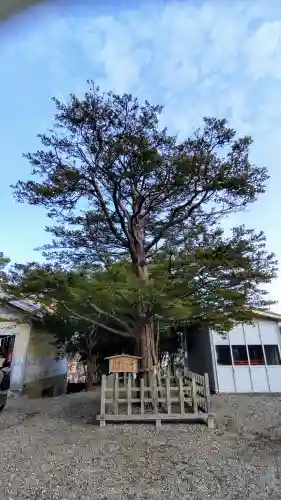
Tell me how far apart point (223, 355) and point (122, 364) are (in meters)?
6.52

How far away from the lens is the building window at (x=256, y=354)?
39.3ft

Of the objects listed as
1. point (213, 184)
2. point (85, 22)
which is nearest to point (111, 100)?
point (213, 184)

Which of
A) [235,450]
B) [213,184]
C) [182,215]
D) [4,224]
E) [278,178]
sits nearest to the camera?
[235,450]

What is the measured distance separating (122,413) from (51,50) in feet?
23.1

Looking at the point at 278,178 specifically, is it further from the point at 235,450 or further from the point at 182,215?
the point at 235,450

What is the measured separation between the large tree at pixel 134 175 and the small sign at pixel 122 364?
70 cm

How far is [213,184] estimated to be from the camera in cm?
781

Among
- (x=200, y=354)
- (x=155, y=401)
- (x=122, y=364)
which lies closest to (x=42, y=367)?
(x=200, y=354)

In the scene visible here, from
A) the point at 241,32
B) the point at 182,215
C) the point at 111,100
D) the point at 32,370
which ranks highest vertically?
the point at 111,100

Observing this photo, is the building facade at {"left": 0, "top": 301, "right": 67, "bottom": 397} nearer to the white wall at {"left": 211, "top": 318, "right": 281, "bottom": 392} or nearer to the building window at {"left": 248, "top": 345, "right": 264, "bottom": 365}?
the white wall at {"left": 211, "top": 318, "right": 281, "bottom": 392}

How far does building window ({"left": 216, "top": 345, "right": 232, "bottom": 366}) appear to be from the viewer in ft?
39.6

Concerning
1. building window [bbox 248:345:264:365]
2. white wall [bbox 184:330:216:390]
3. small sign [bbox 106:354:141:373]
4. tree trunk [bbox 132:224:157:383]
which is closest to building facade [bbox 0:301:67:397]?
small sign [bbox 106:354:141:373]

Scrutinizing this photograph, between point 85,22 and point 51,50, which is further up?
point 51,50

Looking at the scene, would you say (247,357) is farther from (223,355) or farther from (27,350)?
(27,350)
